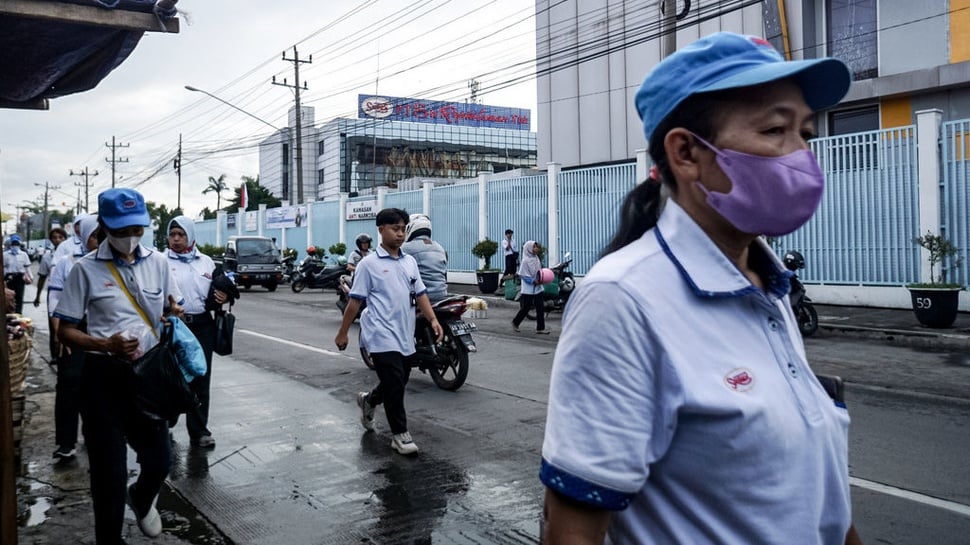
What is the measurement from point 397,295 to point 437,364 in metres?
2.50

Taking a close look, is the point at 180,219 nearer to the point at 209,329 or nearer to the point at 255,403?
the point at 209,329

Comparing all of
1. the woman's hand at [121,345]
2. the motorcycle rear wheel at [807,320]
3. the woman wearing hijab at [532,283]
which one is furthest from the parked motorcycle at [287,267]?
the woman's hand at [121,345]

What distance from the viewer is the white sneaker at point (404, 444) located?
227 inches

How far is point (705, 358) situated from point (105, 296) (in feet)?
11.8

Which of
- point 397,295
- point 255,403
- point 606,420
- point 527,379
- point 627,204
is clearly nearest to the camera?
point 606,420

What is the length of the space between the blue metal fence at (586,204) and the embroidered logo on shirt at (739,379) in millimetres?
19132

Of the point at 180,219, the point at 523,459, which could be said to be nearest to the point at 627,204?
the point at 523,459

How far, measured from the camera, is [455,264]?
26703 mm

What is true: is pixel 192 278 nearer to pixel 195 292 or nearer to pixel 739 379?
pixel 195 292

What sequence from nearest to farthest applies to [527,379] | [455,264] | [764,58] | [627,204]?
[764,58] → [627,204] → [527,379] → [455,264]

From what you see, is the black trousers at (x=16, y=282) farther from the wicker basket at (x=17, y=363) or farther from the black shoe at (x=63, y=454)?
the black shoe at (x=63, y=454)

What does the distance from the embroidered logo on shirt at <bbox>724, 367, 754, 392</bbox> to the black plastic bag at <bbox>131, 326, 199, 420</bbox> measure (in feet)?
10.6

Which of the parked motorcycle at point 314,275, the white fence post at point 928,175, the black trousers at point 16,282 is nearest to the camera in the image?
the black trousers at point 16,282

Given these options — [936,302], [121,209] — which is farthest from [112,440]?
[936,302]
